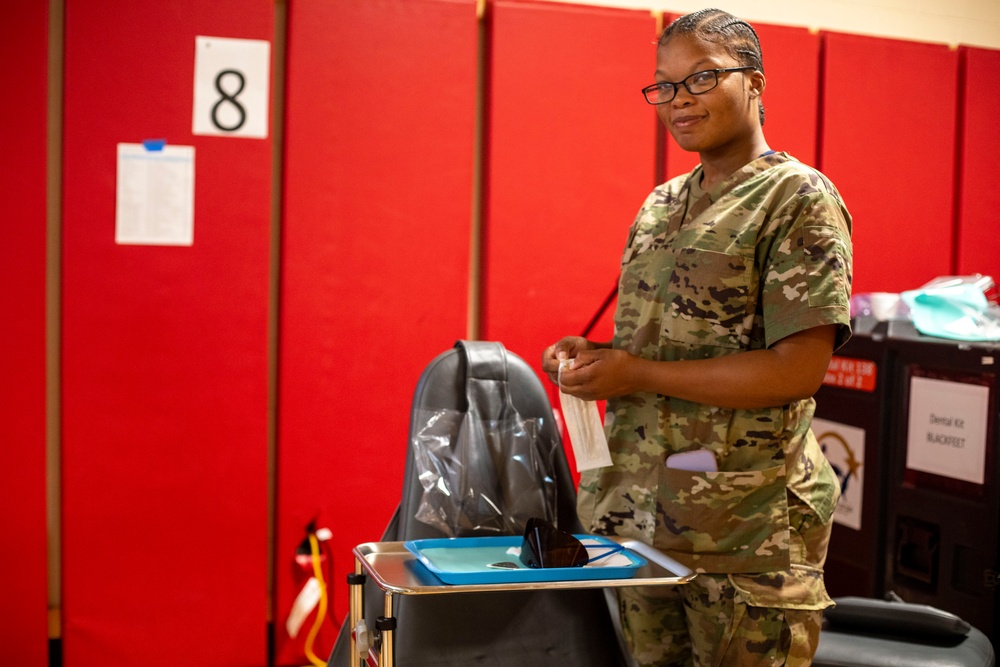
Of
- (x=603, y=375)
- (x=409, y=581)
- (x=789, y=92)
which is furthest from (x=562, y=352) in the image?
(x=789, y=92)

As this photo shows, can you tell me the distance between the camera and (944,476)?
2.62 m

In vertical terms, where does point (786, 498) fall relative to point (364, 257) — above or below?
below

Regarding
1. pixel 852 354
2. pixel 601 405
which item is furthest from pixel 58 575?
pixel 852 354

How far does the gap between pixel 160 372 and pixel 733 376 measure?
72.7 inches

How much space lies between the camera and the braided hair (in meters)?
1.43

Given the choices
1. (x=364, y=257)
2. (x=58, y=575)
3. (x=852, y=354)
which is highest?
(x=364, y=257)

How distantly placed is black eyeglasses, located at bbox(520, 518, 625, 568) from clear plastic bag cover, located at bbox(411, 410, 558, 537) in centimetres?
22

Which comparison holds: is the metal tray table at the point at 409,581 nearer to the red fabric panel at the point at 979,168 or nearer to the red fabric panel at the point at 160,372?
the red fabric panel at the point at 160,372

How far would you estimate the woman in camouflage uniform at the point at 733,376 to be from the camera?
4.41 feet

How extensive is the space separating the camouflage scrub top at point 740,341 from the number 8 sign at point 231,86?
1.60 metres

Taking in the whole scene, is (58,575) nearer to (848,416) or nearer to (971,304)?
(848,416)

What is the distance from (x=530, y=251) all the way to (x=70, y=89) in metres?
1.35

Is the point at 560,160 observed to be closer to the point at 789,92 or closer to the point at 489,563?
the point at 789,92

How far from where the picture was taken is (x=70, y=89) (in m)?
2.57
